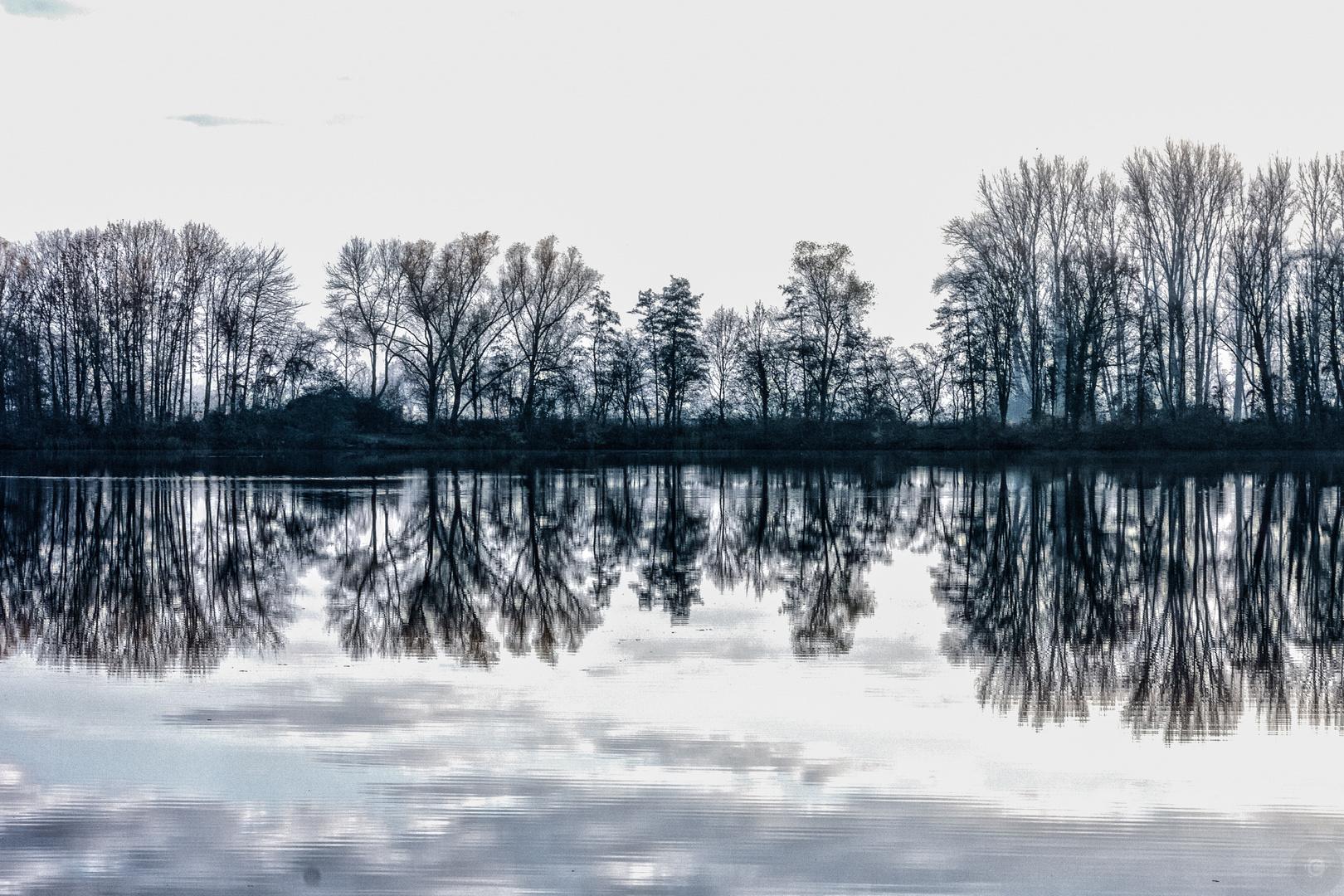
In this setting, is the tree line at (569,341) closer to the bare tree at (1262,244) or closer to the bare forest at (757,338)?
the bare forest at (757,338)

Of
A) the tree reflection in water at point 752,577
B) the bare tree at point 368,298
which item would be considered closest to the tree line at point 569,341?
the bare tree at point 368,298

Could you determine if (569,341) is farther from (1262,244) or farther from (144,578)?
(144,578)

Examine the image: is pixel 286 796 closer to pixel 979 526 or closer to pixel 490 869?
pixel 490 869

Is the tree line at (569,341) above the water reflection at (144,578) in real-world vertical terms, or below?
above

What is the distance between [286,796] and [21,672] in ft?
13.7

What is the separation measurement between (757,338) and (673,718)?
6942 cm

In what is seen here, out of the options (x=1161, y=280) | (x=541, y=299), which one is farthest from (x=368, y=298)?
(x=1161, y=280)

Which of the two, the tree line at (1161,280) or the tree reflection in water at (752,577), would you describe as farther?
the tree line at (1161,280)

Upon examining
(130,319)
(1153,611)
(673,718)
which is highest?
(130,319)

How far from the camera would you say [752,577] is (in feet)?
44.8

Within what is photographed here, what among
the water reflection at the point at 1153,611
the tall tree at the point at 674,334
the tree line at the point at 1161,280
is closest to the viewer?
the water reflection at the point at 1153,611

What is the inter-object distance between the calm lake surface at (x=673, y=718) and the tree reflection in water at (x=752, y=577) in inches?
3.0

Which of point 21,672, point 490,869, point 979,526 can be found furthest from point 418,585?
point 979,526

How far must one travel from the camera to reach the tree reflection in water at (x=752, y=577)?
8695 mm
